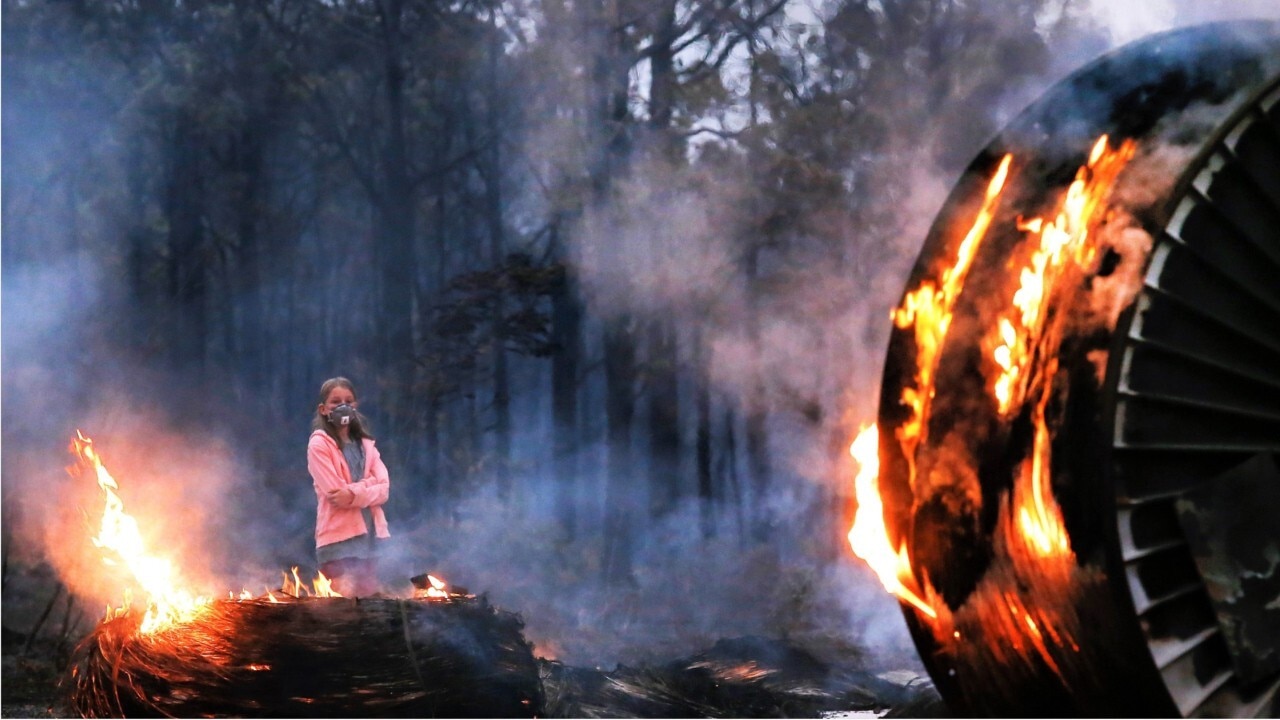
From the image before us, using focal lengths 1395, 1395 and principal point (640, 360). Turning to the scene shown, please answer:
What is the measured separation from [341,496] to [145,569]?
40.0 inches

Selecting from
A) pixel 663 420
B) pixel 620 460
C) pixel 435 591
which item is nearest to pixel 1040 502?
pixel 435 591

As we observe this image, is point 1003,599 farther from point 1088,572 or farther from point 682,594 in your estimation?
point 682,594

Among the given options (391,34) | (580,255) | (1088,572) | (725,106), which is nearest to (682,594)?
(580,255)

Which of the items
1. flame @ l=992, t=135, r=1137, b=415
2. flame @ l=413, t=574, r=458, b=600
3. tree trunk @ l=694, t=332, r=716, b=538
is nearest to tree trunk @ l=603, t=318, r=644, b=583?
tree trunk @ l=694, t=332, r=716, b=538

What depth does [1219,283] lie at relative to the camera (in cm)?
446

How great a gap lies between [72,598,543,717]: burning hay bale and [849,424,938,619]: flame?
1.94 meters

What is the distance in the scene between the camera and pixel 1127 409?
4.32 m

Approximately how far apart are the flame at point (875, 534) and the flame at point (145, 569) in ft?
9.83

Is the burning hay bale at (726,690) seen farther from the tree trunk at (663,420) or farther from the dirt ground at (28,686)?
the tree trunk at (663,420)

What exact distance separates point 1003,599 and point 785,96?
10.3 m

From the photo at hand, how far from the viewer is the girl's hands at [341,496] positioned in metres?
7.19

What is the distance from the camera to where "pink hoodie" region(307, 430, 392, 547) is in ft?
23.7

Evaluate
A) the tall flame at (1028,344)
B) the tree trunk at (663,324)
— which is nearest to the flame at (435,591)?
the tall flame at (1028,344)

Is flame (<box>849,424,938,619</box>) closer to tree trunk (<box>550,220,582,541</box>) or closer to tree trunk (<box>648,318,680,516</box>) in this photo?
tree trunk (<box>648,318,680,516</box>)
